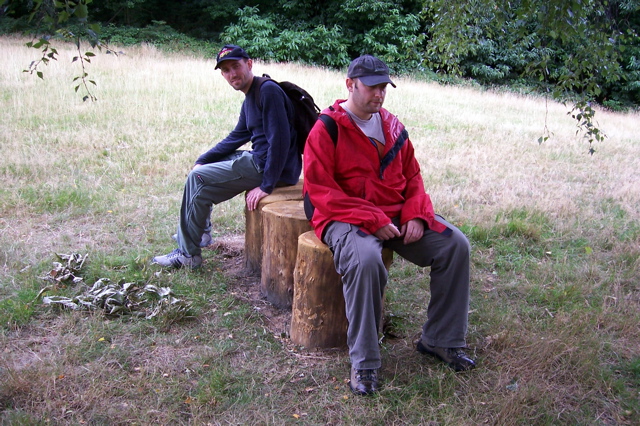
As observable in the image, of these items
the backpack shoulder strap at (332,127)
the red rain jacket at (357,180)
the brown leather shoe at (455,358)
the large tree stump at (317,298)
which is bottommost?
the brown leather shoe at (455,358)

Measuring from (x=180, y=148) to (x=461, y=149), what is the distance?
16.2 feet

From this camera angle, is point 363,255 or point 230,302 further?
point 230,302

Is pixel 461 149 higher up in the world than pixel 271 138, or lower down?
lower down

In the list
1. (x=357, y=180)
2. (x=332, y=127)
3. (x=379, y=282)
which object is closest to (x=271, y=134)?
(x=332, y=127)

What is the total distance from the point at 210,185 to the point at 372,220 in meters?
1.73

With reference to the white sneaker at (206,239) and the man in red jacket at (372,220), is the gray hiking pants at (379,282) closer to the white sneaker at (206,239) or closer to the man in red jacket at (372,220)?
the man in red jacket at (372,220)

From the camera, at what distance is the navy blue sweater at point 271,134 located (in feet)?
14.1

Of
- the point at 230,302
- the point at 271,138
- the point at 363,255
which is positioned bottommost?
the point at 230,302

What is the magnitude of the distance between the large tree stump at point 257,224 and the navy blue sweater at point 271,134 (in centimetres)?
9

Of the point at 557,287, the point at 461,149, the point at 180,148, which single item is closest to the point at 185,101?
the point at 180,148

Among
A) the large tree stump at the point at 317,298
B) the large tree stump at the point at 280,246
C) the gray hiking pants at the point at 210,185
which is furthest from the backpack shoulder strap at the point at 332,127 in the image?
the gray hiking pants at the point at 210,185

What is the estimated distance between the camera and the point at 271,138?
4309 mm

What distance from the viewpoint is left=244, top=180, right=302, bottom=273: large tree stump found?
175 inches

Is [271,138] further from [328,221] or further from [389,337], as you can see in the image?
[389,337]
